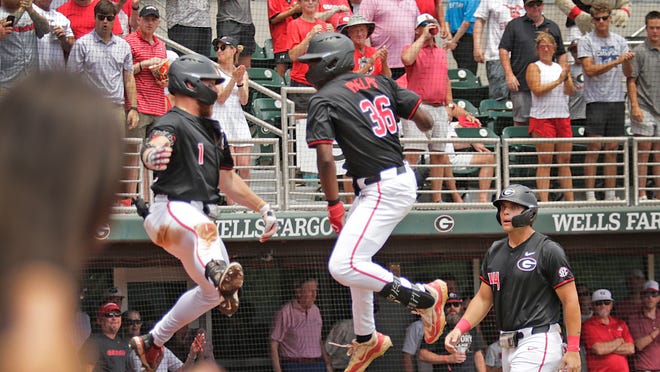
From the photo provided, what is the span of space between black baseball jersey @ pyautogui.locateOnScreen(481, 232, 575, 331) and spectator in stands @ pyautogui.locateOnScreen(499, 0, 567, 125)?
4607mm

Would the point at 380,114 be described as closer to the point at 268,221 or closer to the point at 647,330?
the point at 268,221

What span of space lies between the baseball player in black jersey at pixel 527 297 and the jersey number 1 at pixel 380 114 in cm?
120

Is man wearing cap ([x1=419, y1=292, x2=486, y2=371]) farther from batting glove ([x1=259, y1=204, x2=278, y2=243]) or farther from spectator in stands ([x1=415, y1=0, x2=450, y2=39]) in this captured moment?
batting glove ([x1=259, y1=204, x2=278, y2=243])

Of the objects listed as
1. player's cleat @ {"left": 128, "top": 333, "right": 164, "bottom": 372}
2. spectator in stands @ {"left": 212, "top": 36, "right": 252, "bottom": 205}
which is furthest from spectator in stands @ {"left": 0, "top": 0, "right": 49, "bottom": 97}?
player's cleat @ {"left": 128, "top": 333, "right": 164, "bottom": 372}

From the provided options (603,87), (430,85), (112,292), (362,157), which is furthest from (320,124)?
(603,87)

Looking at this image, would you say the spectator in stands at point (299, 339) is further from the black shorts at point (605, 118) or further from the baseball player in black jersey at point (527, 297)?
the baseball player in black jersey at point (527, 297)

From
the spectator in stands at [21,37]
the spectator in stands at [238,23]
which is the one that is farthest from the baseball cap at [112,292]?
the spectator in stands at [238,23]

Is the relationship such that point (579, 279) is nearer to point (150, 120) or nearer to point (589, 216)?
point (589, 216)

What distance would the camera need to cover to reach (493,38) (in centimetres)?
1308

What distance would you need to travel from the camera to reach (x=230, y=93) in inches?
407

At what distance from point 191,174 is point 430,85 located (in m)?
4.94

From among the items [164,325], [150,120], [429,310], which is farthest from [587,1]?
[164,325]

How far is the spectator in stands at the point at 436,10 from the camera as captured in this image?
12.4 meters

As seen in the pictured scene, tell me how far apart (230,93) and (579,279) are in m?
5.43
